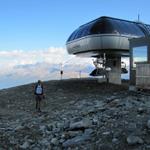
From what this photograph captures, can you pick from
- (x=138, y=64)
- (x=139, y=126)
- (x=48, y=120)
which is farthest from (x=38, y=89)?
(x=139, y=126)

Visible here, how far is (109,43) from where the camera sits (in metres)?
36.2

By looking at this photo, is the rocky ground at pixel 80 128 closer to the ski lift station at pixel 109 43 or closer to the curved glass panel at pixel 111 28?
the ski lift station at pixel 109 43

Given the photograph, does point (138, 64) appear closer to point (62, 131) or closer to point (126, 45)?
point (126, 45)

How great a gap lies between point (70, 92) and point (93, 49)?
6226mm

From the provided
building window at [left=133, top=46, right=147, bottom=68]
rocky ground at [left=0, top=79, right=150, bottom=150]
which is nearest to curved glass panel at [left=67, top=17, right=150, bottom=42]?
building window at [left=133, top=46, right=147, bottom=68]

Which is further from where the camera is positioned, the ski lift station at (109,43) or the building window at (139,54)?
the ski lift station at (109,43)

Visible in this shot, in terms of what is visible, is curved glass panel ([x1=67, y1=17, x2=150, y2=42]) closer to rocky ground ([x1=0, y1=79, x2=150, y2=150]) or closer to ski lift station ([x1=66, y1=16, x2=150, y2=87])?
ski lift station ([x1=66, y1=16, x2=150, y2=87])

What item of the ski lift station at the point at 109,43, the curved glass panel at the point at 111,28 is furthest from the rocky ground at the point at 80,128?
the curved glass panel at the point at 111,28

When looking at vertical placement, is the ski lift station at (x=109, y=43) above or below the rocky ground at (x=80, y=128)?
above

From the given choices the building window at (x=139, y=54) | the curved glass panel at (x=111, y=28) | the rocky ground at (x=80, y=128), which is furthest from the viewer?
the curved glass panel at (x=111, y=28)

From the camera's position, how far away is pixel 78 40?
38.4 metres

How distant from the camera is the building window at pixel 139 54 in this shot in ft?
97.1

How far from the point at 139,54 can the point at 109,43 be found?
20.2 feet

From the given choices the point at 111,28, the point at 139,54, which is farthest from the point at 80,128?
the point at 111,28
